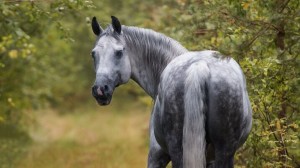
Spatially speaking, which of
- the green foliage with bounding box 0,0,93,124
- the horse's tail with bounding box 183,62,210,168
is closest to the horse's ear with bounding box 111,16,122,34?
the horse's tail with bounding box 183,62,210,168

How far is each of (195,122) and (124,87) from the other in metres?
18.9

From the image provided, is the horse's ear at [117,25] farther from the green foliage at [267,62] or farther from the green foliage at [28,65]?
the green foliage at [28,65]

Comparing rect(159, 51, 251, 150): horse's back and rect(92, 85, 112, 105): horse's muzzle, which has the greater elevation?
rect(159, 51, 251, 150): horse's back

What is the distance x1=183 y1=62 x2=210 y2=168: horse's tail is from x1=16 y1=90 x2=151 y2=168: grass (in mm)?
9811

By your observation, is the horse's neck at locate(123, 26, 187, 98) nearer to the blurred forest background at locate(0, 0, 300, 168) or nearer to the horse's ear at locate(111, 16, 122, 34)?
the horse's ear at locate(111, 16, 122, 34)

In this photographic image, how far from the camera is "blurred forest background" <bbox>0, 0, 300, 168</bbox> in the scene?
8.15 metres

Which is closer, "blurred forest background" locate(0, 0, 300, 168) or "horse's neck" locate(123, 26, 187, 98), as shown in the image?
"horse's neck" locate(123, 26, 187, 98)

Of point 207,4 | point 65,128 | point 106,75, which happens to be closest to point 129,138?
point 65,128

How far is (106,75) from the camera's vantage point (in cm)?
637

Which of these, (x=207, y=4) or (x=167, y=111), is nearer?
(x=167, y=111)

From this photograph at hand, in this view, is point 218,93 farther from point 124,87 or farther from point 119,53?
point 124,87

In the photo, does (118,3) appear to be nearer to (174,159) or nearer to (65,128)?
(65,128)

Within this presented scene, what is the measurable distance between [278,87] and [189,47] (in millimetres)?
2537

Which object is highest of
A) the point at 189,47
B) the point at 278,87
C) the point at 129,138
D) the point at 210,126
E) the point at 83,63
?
the point at 210,126
